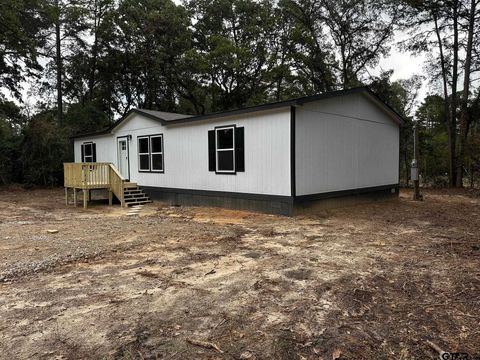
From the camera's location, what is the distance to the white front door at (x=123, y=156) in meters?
13.3

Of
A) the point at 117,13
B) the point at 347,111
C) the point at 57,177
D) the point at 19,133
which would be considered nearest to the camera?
the point at 347,111

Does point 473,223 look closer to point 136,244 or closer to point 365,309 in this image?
point 365,309

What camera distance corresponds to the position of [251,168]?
907 cm

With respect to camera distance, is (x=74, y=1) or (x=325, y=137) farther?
(x=74, y=1)

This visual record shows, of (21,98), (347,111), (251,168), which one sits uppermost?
(21,98)

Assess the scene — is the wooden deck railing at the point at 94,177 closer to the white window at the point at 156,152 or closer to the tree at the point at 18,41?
the white window at the point at 156,152

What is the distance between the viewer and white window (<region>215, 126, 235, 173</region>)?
9531mm

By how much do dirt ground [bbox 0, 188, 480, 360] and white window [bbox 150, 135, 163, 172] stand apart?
16.9ft

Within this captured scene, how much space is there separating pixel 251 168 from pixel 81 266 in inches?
212

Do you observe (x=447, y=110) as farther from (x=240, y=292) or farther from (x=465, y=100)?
(x=240, y=292)

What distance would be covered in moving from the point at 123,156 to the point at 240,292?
36.6 ft

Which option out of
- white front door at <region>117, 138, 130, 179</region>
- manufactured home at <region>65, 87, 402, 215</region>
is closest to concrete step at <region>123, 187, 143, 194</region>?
manufactured home at <region>65, 87, 402, 215</region>

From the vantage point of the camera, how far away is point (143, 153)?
1262 cm

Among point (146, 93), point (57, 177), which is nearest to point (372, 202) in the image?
point (57, 177)
